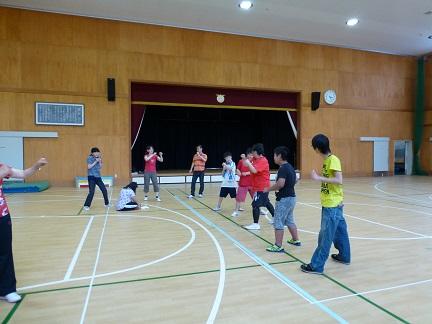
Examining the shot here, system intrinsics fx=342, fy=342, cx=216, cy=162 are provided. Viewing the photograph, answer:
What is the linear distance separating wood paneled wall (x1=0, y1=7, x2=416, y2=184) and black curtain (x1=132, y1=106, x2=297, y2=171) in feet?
8.84

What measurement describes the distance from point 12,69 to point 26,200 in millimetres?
5406

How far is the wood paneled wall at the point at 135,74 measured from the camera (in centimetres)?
1211

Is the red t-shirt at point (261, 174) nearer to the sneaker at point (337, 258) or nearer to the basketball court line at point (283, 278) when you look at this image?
the basketball court line at point (283, 278)

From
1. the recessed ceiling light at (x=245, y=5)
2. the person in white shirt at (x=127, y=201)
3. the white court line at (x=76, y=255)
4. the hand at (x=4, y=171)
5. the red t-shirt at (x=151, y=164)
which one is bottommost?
the white court line at (x=76, y=255)

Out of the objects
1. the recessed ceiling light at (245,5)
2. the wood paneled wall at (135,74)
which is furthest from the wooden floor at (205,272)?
the recessed ceiling light at (245,5)

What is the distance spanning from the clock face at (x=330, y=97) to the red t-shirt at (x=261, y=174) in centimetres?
1160

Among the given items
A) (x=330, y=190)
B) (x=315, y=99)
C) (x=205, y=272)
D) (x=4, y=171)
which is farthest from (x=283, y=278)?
(x=315, y=99)

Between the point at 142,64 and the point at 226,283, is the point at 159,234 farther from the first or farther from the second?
the point at 142,64

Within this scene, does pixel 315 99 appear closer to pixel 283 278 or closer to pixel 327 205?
pixel 327 205

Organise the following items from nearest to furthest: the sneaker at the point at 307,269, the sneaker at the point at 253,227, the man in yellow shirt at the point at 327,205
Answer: the man in yellow shirt at the point at 327,205, the sneaker at the point at 307,269, the sneaker at the point at 253,227

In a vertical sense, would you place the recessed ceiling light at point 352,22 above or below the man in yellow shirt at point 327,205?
above

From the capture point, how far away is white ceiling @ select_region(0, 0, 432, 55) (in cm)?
1174

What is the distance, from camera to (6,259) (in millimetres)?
3104

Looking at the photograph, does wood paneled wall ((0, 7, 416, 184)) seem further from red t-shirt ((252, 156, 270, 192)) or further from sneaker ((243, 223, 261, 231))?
red t-shirt ((252, 156, 270, 192))
